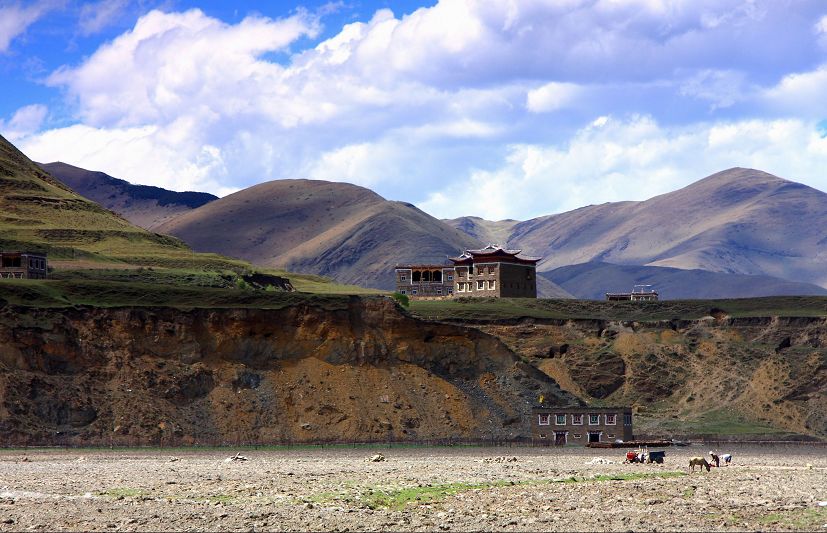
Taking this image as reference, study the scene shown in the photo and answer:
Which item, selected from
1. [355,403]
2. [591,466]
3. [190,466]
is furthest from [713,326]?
[190,466]

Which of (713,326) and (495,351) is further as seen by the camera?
(713,326)

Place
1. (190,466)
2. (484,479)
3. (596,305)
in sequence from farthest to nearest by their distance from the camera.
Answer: (596,305) → (190,466) → (484,479)

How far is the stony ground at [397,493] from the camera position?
5475cm

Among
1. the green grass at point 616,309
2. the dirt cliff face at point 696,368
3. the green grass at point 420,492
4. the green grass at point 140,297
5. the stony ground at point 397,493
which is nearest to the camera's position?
the stony ground at point 397,493

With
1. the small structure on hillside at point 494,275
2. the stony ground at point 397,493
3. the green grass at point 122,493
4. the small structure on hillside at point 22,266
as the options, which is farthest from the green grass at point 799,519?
the small structure on hillside at point 494,275

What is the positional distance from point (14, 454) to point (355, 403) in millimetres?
29851

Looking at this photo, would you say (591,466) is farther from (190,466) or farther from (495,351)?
(495,351)

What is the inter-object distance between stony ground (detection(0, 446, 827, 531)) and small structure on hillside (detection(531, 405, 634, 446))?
2461 cm

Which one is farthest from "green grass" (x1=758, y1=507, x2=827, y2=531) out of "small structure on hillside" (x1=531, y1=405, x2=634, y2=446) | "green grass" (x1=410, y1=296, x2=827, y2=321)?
"green grass" (x1=410, y1=296, x2=827, y2=321)

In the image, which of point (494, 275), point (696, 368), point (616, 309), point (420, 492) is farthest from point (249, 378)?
point (494, 275)

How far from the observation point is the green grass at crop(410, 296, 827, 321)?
529ft

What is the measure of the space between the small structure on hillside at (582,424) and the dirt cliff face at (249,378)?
1.99 meters

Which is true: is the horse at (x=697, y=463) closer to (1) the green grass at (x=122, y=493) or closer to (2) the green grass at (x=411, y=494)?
(2) the green grass at (x=411, y=494)

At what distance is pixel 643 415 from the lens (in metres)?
144
